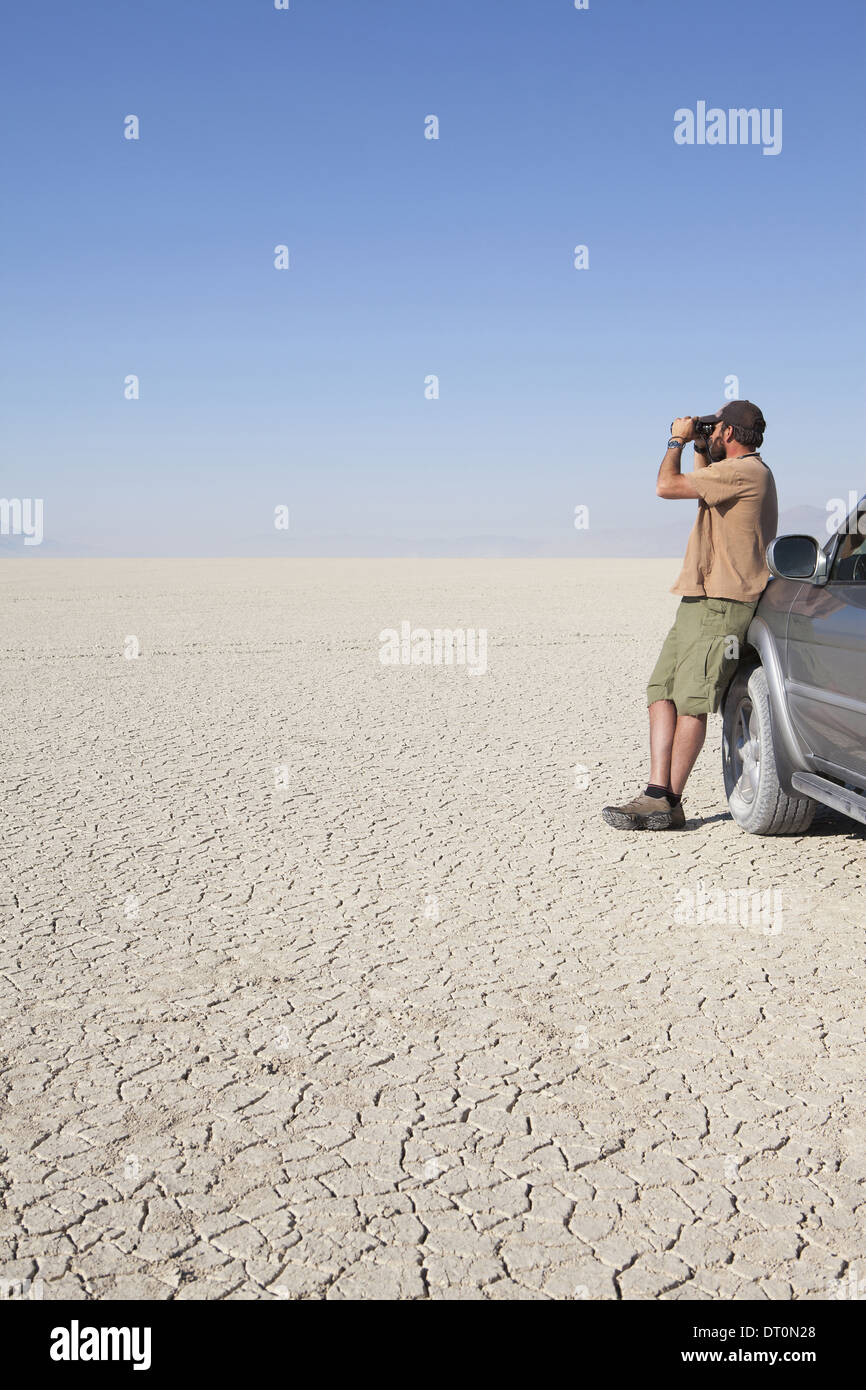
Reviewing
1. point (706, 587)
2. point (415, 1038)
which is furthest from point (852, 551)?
point (415, 1038)

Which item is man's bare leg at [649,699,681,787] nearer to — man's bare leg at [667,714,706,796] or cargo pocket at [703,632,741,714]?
man's bare leg at [667,714,706,796]

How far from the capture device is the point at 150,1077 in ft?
9.52

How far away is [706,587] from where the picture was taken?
5328 mm

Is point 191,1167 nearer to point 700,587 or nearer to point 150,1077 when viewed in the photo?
point 150,1077

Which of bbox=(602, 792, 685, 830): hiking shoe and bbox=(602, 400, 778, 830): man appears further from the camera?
bbox=(602, 792, 685, 830): hiking shoe

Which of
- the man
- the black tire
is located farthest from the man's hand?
the black tire

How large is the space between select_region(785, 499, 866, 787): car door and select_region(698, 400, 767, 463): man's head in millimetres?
723

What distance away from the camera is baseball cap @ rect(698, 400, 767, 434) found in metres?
5.14

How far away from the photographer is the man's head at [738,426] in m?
5.15

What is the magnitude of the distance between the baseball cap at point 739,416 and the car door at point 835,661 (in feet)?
2.47

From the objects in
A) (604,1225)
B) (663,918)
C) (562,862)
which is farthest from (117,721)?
(604,1225)

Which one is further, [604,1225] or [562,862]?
[562,862]
